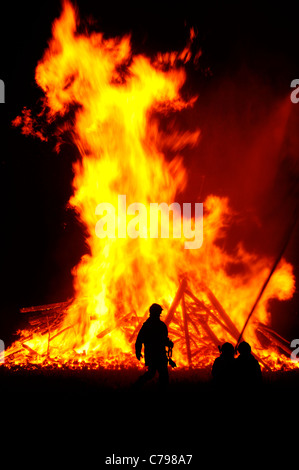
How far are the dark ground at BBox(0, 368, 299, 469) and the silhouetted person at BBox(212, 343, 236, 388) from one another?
5.3 inches

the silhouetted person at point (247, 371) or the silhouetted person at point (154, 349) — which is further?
the silhouetted person at point (154, 349)

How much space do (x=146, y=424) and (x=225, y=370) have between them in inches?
60.6

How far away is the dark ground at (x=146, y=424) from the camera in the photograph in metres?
4.68

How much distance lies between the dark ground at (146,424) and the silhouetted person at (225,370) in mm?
134

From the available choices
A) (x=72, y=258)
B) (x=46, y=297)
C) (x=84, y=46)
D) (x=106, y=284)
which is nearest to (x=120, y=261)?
(x=106, y=284)

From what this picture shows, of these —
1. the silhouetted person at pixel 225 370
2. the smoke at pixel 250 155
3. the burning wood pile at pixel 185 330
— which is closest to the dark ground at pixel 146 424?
the silhouetted person at pixel 225 370

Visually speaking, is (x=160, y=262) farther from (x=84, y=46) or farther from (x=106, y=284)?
(x=84, y=46)

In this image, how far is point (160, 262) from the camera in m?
13.7

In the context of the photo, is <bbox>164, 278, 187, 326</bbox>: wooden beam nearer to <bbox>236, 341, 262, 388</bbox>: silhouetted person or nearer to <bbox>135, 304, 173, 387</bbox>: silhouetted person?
<bbox>135, 304, 173, 387</bbox>: silhouetted person

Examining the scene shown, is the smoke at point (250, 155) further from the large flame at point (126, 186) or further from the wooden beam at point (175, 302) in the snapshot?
the wooden beam at point (175, 302)

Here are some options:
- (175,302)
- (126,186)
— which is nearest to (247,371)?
(175,302)

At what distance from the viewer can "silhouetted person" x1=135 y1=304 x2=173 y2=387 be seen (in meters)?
6.50
